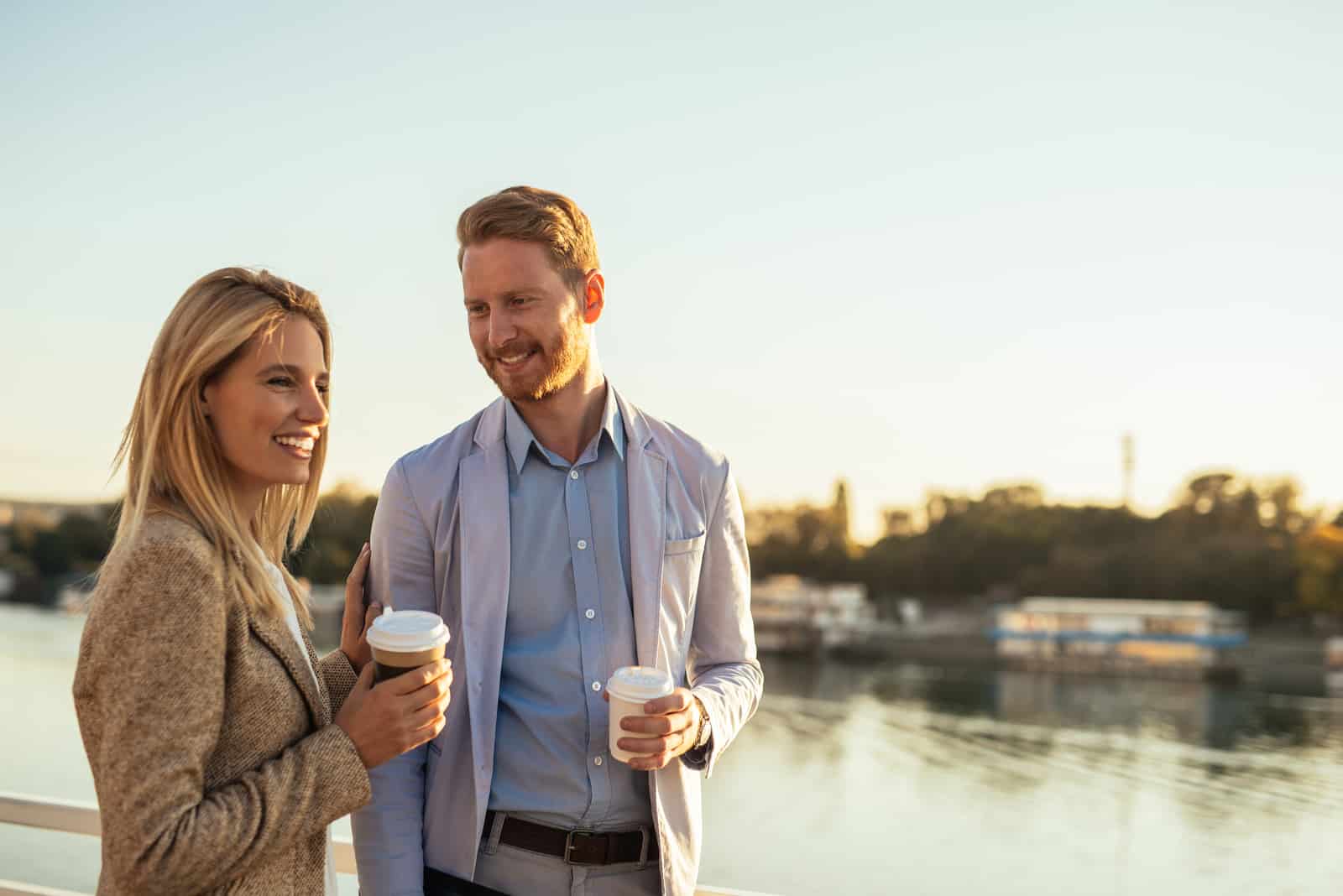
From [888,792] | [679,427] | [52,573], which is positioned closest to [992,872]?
[888,792]

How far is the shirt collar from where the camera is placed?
1829 mm

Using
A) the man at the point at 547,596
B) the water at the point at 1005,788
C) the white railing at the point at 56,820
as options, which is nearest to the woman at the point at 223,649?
the man at the point at 547,596

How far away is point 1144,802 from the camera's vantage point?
94.2 feet

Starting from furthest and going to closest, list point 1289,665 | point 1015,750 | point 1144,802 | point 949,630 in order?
1. point 949,630
2. point 1289,665
3. point 1015,750
4. point 1144,802

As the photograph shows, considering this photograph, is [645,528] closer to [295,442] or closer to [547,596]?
[547,596]

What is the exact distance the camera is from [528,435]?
1825 millimetres

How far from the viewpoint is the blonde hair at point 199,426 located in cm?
134

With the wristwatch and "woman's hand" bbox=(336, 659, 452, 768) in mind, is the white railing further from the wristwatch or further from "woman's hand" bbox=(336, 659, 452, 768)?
"woman's hand" bbox=(336, 659, 452, 768)

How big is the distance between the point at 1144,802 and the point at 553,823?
3037cm

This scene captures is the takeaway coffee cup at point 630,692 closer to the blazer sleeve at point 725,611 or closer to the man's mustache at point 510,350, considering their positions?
the blazer sleeve at point 725,611

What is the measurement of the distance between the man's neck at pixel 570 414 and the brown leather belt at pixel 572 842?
0.54m

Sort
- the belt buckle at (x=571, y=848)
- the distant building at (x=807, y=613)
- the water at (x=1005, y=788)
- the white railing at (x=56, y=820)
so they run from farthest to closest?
the distant building at (x=807, y=613) → the water at (x=1005, y=788) → the white railing at (x=56, y=820) → the belt buckle at (x=571, y=848)

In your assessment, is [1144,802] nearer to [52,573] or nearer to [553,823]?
[553,823]

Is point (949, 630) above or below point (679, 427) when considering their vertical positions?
below
